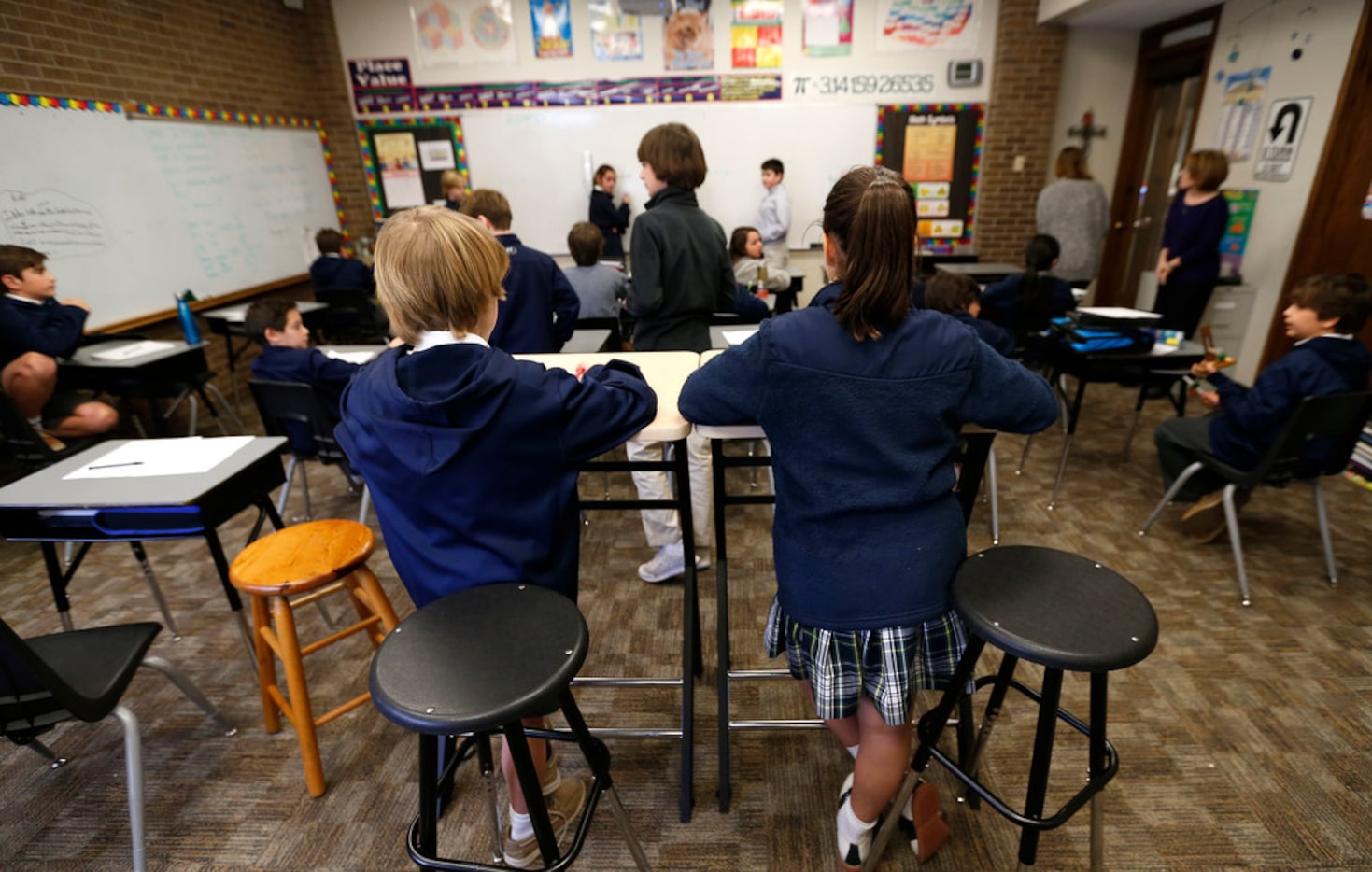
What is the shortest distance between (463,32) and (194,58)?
1.88 m

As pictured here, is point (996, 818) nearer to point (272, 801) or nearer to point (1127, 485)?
point (272, 801)

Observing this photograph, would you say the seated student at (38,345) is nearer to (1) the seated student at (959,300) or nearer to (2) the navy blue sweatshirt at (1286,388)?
(1) the seated student at (959,300)

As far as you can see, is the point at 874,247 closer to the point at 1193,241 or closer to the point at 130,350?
the point at 130,350

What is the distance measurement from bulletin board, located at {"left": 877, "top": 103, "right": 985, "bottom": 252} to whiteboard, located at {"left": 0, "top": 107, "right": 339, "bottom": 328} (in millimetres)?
4765

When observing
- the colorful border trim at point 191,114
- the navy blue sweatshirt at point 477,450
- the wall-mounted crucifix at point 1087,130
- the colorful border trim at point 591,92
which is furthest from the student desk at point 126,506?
the wall-mounted crucifix at point 1087,130

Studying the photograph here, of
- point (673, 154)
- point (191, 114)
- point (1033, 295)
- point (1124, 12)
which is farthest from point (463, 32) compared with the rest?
point (1124, 12)

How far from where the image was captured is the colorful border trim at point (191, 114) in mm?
3297

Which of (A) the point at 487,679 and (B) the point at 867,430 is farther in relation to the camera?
(B) the point at 867,430

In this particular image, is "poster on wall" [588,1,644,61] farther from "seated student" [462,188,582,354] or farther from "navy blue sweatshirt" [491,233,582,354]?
"navy blue sweatshirt" [491,233,582,354]

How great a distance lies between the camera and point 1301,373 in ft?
6.59

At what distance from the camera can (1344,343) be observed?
2016 millimetres

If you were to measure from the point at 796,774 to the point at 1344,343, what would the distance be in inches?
83.7

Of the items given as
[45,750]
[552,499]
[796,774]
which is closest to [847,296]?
[552,499]

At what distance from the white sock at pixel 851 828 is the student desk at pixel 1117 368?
2008mm
